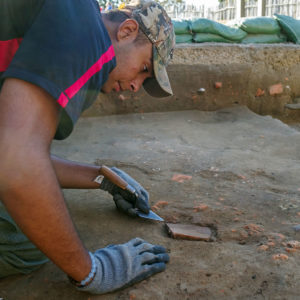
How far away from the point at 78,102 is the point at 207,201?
111 centimetres

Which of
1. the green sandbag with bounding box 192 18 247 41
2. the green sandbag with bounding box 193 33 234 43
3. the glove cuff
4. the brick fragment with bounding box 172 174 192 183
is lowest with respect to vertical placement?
the brick fragment with bounding box 172 174 192 183

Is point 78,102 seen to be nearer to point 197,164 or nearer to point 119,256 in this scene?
point 119,256

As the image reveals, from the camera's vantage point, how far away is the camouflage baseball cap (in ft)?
4.12

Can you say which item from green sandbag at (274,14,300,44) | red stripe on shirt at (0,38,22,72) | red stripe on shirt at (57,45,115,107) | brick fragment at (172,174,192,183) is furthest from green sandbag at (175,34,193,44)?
red stripe on shirt at (0,38,22,72)

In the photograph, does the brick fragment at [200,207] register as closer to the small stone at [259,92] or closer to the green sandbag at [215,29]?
the small stone at [259,92]

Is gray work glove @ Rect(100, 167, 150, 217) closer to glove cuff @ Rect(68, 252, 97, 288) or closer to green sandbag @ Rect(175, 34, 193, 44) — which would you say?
glove cuff @ Rect(68, 252, 97, 288)

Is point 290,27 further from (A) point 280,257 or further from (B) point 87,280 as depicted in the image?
(B) point 87,280

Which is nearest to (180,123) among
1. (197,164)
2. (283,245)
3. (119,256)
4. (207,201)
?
(197,164)

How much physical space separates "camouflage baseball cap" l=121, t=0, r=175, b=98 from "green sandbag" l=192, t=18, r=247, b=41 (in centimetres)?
313

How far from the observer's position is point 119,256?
120 cm

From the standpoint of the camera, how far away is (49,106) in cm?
87

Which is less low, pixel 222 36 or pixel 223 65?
pixel 222 36

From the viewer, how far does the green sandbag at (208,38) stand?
4328 millimetres

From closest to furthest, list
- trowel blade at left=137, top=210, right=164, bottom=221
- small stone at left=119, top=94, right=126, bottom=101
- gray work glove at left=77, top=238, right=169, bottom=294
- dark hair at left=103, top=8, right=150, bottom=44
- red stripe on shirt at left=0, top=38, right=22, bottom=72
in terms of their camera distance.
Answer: red stripe on shirt at left=0, top=38, right=22, bottom=72 → gray work glove at left=77, top=238, right=169, bottom=294 → dark hair at left=103, top=8, right=150, bottom=44 → trowel blade at left=137, top=210, right=164, bottom=221 → small stone at left=119, top=94, right=126, bottom=101
